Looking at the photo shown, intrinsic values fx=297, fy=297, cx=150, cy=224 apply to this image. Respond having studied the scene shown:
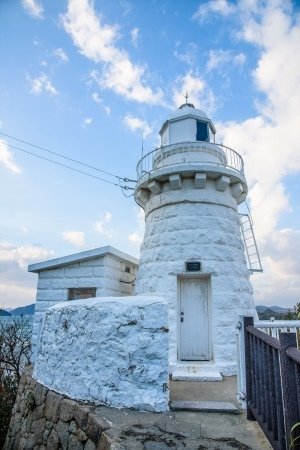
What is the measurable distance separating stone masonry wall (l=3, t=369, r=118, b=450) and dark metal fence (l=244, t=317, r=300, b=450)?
1.56 metres

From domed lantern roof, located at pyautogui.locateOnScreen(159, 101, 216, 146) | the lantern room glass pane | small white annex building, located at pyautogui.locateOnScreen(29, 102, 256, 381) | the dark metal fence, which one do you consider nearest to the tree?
small white annex building, located at pyautogui.locateOnScreen(29, 102, 256, 381)

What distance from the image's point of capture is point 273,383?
2703mm

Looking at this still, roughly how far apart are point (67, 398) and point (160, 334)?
169cm

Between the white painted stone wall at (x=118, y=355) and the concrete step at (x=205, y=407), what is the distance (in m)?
0.24

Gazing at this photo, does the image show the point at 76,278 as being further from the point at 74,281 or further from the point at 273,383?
the point at 273,383

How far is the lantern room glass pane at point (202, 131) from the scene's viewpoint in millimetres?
9398

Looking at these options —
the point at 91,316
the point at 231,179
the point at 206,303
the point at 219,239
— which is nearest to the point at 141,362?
the point at 91,316

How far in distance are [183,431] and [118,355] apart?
1.24 m

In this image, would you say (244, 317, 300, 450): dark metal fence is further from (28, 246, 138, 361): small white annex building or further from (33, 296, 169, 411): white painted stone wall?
(28, 246, 138, 361): small white annex building

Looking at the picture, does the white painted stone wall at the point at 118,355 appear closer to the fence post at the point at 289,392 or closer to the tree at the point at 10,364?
the fence post at the point at 289,392

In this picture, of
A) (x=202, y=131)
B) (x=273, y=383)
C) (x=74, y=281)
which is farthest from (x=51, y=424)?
(x=202, y=131)

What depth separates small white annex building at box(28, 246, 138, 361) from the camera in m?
8.03

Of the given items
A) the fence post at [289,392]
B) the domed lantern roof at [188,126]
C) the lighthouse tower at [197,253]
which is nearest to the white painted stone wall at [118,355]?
the fence post at [289,392]

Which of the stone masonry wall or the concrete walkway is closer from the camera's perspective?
the concrete walkway
